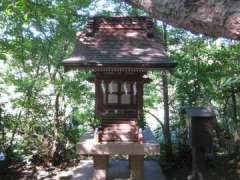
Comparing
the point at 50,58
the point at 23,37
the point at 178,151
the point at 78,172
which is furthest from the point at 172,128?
the point at 23,37

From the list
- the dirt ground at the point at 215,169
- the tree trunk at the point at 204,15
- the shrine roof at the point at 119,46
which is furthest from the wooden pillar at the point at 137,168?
the tree trunk at the point at 204,15

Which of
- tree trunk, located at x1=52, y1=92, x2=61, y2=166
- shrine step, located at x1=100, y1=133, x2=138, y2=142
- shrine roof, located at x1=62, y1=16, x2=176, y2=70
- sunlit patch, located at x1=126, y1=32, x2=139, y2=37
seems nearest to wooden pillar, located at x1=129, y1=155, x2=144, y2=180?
shrine step, located at x1=100, y1=133, x2=138, y2=142

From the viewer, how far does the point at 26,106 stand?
9.96 metres

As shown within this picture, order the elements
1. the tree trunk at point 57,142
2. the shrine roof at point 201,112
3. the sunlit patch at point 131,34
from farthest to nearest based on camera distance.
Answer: the tree trunk at point 57,142 → the sunlit patch at point 131,34 → the shrine roof at point 201,112

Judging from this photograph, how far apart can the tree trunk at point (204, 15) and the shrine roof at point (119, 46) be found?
5.59 m

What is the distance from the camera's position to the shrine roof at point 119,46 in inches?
280

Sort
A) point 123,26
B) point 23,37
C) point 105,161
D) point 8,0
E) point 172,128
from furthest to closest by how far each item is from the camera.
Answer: point 172,128 < point 23,37 < point 123,26 < point 105,161 < point 8,0

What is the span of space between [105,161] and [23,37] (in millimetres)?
4302

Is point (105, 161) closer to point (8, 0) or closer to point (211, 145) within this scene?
point (211, 145)

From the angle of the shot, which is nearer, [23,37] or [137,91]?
[137,91]

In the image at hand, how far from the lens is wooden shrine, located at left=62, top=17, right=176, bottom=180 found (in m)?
7.16

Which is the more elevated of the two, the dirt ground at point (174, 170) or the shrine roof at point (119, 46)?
the shrine roof at point (119, 46)

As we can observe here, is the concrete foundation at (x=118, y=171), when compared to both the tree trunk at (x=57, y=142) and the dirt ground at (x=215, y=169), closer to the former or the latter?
the dirt ground at (x=215, y=169)

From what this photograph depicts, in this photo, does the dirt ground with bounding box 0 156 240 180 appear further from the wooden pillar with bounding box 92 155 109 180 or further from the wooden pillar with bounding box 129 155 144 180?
the wooden pillar with bounding box 92 155 109 180
